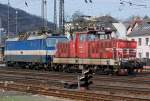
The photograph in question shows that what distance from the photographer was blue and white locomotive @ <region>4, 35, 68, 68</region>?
43.1 metres

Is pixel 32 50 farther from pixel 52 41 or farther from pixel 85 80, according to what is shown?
pixel 85 80

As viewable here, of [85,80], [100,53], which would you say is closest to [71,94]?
[85,80]

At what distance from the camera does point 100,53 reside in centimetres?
3481

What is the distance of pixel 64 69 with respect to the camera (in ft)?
130

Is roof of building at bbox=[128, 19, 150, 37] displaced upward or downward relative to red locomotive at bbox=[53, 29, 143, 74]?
upward

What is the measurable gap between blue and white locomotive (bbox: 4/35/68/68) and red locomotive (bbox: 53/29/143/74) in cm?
442

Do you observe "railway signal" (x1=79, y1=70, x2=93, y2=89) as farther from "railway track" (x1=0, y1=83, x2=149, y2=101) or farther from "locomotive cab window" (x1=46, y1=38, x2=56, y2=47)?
"locomotive cab window" (x1=46, y1=38, x2=56, y2=47)

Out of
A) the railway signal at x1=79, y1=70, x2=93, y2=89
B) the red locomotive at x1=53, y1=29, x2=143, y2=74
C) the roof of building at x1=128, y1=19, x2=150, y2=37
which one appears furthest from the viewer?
the roof of building at x1=128, y1=19, x2=150, y2=37

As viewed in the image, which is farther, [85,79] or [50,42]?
[50,42]

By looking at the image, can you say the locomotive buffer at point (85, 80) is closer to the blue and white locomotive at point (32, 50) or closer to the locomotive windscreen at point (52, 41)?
the blue and white locomotive at point (32, 50)

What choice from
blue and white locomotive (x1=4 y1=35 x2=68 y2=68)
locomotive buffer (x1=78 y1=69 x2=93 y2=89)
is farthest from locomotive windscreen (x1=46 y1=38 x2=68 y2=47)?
locomotive buffer (x1=78 y1=69 x2=93 y2=89)

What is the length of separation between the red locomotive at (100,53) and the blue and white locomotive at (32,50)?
4.42 meters

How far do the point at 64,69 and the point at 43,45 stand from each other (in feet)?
15.6

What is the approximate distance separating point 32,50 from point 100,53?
495 inches
